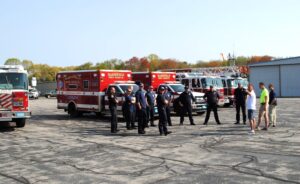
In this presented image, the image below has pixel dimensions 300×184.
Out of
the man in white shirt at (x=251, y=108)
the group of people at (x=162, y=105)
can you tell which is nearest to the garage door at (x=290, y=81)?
the group of people at (x=162, y=105)

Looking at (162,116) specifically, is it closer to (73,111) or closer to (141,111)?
(141,111)

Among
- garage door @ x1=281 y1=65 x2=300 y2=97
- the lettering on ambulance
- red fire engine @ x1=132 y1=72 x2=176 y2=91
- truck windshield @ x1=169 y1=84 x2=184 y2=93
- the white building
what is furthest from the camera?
the white building

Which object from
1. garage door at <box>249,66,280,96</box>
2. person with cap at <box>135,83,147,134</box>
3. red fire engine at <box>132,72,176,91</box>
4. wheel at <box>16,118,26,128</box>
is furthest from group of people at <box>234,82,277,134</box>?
garage door at <box>249,66,280,96</box>

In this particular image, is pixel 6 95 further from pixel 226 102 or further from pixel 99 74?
pixel 226 102

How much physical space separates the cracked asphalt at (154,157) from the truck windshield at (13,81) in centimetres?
204

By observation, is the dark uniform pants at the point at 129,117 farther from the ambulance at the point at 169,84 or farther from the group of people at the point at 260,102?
the ambulance at the point at 169,84

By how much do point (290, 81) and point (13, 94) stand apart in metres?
44.5

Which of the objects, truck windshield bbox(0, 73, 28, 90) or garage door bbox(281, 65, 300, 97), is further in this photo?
garage door bbox(281, 65, 300, 97)

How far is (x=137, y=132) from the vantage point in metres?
14.9

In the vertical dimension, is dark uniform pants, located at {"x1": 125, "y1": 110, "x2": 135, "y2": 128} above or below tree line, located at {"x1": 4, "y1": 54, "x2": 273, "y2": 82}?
below

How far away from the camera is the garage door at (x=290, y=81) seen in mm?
52156

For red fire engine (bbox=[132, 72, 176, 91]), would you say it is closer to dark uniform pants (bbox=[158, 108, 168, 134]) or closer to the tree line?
dark uniform pants (bbox=[158, 108, 168, 134])

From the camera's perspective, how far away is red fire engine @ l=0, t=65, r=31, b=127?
15.6 m

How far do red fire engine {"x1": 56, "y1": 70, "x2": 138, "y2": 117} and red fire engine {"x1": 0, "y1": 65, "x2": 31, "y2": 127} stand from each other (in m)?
4.68
